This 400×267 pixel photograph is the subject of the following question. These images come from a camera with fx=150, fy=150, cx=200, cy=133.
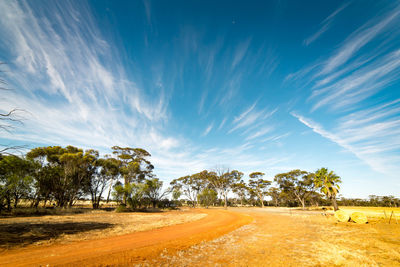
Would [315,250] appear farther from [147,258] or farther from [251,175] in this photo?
[251,175]

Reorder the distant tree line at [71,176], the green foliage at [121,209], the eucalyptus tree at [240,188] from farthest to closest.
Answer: the eucalyptus tree at [240,188] < the green foliage at [121,209] < the distant tree line at [71,176]

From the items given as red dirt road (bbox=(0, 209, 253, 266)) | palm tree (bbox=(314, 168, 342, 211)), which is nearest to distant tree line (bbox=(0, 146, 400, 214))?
palm tree (bbox=(314, 168, 342, 211))

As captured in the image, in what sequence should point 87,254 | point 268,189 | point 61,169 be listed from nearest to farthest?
point 87,254, point 61,169, point 268,189

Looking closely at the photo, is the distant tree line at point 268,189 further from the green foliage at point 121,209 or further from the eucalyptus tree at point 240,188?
the green foliage at point 121,209

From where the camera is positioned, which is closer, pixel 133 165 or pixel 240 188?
pixel 133 165

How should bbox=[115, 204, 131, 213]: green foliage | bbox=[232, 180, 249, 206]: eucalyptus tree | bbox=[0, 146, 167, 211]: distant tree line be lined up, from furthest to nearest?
bbox=[232, 180, 249, 206]: eucalyptus tree → bbox=[115, 204, 131, 213]: green foliage → bbox=[0, 146, 167, 211]: distant tree line

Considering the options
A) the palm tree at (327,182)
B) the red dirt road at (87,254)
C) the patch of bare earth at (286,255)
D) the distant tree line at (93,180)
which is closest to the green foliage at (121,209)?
the distant tree line at (93,180)

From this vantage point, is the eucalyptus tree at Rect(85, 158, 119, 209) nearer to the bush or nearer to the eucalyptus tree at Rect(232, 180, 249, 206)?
the bush

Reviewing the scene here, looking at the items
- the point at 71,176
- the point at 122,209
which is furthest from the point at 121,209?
the point at 71,176

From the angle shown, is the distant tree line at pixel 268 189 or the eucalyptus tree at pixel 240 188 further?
the eucalyptus tree at pixel 240 188

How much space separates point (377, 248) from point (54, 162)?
154 feet

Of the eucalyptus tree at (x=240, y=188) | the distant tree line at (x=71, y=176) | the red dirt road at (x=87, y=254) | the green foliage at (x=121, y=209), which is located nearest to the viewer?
the red dirt road at (x=87, y=254)

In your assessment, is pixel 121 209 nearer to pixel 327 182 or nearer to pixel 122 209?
pixel 122 209

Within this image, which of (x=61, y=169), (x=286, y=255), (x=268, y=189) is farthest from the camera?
(x=268, y=189)
